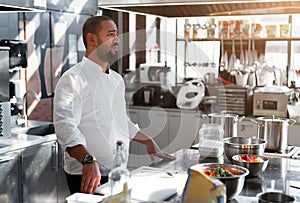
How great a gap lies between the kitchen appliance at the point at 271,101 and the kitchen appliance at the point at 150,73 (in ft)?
4.34

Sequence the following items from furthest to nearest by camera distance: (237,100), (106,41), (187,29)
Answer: (187,29) → (237,100) → (106,41)

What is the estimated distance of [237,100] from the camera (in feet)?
15.8

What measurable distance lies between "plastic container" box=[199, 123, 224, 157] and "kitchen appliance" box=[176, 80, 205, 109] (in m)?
2.37

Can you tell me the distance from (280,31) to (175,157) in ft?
9.39

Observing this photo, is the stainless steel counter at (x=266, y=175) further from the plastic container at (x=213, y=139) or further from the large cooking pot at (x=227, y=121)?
the large cooking pot at (x=227, y=121)

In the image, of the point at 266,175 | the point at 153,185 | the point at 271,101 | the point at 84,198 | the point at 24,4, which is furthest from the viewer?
the point at 271,101

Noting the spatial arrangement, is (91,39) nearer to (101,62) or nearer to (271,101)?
(101,62)

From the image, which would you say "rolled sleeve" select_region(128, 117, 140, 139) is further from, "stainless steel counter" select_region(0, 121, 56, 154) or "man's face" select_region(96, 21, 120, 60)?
"stainless steel counter" select_region(0, 121, 56, 154)

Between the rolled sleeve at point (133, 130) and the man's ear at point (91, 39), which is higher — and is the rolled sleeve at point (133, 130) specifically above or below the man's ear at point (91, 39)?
below

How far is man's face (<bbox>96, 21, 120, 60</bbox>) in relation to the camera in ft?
9.06

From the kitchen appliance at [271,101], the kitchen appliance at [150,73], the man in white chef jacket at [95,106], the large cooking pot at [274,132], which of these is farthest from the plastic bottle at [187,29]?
the large cooking pot at [274,132]

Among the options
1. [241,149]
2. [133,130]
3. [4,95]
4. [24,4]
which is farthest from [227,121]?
[4,95]

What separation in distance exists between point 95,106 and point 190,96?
2.42 metres

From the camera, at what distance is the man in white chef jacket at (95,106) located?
102 inches
